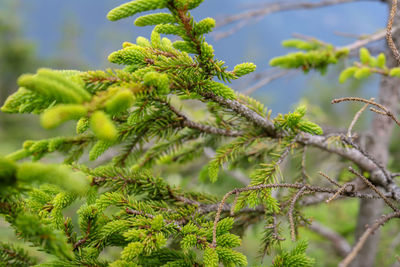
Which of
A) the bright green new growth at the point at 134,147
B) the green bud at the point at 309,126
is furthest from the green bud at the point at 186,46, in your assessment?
the green bud at the point at 309,126

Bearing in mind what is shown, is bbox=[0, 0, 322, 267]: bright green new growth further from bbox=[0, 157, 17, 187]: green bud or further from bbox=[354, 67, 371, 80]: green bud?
bbox=[354, 67, 371, 80]: green bud

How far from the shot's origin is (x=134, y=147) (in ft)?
6.33

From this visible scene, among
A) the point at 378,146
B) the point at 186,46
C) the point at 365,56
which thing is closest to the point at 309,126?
the point at 186,46

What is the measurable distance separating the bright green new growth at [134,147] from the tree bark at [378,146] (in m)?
2.01

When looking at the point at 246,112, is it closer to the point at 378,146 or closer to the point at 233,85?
the point at 378,146

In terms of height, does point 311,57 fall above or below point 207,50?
below

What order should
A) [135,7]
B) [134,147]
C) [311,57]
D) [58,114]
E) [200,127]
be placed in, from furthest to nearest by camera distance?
[311,57], [134,147], [200,127], [135,7], [58,114]

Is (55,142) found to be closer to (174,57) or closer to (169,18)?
(174,57)

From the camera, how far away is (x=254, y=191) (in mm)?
1378

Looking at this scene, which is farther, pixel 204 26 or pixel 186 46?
pixel 186 46

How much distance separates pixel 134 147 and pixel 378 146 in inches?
111

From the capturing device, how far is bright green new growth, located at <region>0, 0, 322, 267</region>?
0.87m

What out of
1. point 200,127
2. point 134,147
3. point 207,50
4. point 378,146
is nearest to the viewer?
point 207,50

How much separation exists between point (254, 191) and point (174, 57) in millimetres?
780
